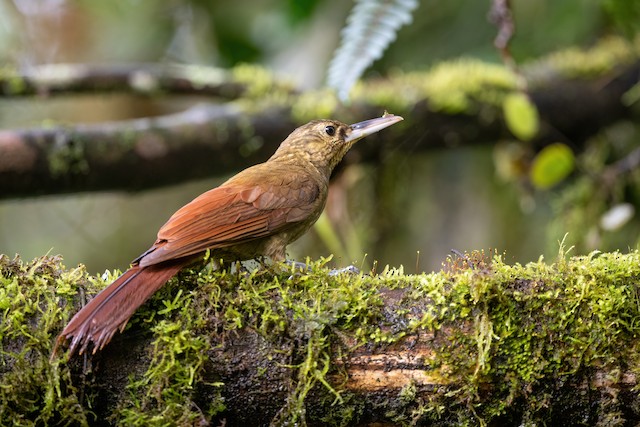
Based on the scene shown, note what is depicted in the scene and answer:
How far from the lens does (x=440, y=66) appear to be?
579 centimetres

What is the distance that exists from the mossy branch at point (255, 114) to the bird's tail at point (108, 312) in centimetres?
216

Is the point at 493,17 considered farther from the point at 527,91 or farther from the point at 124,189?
the point at 124,189

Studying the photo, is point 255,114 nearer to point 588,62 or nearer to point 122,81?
point 122,81

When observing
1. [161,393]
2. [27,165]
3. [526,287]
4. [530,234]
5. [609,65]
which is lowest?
[161,393]

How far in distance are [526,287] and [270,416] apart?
2.93 feet

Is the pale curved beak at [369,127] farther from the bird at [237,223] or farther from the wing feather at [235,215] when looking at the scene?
the wing feather at [235,215]

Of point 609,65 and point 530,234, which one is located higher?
point 609,65

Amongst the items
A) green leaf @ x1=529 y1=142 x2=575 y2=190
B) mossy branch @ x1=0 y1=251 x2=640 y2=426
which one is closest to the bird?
mossy branch @ x1=0 y1=251 x2=640 y2=426

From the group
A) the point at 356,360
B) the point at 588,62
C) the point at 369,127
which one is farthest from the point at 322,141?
the point at 588,62

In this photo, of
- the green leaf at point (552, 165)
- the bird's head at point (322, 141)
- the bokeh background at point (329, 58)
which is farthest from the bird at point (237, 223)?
the green leaf at point (552, 165)

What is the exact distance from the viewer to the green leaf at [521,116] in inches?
204

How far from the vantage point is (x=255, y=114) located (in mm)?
4988

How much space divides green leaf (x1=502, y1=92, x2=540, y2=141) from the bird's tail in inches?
136

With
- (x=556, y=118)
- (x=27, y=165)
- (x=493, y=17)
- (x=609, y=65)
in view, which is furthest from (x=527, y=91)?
(x=27, y=165)
